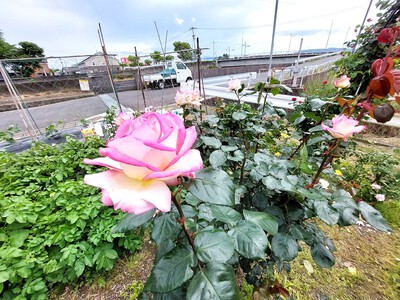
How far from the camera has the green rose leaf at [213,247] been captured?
419 mm

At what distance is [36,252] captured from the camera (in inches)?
49.5

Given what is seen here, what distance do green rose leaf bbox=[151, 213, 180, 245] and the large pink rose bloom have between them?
26 cm

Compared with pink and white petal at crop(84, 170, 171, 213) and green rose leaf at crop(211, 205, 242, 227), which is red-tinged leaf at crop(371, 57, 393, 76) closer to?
green rose leaf at crop(211, 205, 242, 227)

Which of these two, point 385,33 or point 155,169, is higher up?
point 385,33

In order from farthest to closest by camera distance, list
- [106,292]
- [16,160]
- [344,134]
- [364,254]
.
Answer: [16,160] → [364,254] → [106,292] → [344,134]

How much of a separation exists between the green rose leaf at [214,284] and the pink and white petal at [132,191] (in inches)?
9.3

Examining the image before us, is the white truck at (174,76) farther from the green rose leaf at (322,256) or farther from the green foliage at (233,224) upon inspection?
the green rose leaf at (322,256)

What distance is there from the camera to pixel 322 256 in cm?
73

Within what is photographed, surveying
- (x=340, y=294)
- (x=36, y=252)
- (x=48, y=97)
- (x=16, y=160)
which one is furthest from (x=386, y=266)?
(x=48, y=97)

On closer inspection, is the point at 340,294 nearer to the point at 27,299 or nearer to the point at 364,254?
the point at 364,254

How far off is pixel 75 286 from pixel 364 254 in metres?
2.32

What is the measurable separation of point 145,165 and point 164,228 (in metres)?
0.33

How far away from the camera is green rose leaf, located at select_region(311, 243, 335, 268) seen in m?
0.71

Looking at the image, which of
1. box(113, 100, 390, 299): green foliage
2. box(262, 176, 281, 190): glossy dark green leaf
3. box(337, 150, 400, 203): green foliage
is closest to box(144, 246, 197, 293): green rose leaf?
box(113, 100, 390, 299): green foliage
